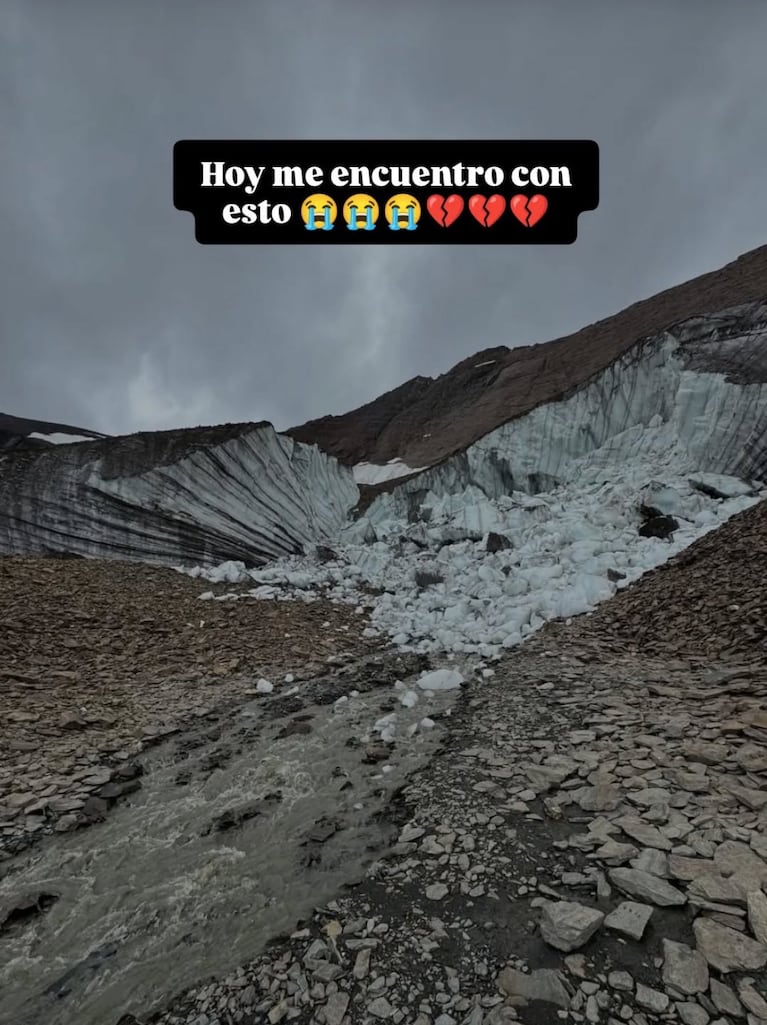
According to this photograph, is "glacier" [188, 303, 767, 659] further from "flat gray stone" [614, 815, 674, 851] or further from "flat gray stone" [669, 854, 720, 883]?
"flat gray stone" [669, 854, 720, 883]

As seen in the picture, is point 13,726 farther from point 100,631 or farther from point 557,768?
point 557,768

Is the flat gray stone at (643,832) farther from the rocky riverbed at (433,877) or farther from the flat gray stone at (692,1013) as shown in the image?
the flat gray stone at (692,1013)

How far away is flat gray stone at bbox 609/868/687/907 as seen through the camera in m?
2.56

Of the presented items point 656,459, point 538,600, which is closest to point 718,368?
point 656,459

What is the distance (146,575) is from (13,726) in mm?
8144

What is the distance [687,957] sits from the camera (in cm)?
223

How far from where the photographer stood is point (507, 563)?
1295 centimetres

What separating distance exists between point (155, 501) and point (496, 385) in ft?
114

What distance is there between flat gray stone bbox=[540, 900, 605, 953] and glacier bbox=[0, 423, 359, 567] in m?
15.4

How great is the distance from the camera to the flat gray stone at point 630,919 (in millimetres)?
2400

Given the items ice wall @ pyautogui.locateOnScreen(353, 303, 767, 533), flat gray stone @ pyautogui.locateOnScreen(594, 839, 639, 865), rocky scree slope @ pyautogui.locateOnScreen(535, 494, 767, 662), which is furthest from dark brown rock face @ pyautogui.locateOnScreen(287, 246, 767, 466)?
flat gray stone @ pyautogui.locateOnScreen(594, 839, 639, 865)

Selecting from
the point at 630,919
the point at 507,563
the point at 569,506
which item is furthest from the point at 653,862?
the point at 569,506

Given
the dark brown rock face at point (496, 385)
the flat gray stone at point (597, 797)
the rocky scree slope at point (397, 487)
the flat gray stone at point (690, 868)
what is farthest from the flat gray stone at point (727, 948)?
the dark brown rock face at point (496, 385)

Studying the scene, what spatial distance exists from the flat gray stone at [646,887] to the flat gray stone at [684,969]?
9.8 inches
